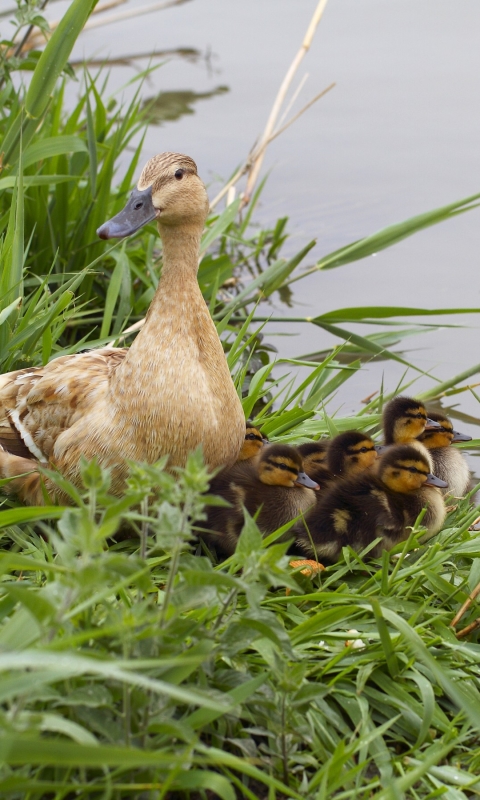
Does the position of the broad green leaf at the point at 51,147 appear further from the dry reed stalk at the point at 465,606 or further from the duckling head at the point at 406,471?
the dry reed stalk at the point at 465,606

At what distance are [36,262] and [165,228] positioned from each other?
1459 millimetres

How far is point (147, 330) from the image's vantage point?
11.0ft

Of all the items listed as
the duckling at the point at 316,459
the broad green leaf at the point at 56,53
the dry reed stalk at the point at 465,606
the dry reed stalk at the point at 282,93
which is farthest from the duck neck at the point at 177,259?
the dry reed stalk at the point at 282,93

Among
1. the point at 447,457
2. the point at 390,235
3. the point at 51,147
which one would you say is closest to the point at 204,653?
the point at 447,457

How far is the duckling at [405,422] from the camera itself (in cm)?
371

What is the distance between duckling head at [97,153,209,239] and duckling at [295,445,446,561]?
1.04m

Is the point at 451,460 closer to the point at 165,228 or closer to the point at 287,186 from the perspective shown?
the point at 165,228

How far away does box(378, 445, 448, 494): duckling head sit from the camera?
333cm

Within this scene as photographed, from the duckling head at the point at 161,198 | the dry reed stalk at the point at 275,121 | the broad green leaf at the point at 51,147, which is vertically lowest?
the duckling head at the point at 161,198

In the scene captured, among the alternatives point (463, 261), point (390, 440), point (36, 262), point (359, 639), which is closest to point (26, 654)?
point (359, 639)

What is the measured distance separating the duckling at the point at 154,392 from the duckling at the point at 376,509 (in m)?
0.38

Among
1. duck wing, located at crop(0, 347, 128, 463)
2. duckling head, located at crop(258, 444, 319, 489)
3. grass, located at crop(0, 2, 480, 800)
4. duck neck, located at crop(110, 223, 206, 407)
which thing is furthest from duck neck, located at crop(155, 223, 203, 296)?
duckling head, located at crop(258, 444, 319, 489)

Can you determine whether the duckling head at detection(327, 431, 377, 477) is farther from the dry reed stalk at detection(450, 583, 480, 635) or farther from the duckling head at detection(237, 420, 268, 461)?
the dry reed stalk at detection(450, 583, 480, 635)

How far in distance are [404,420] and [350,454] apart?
1.11 ft
